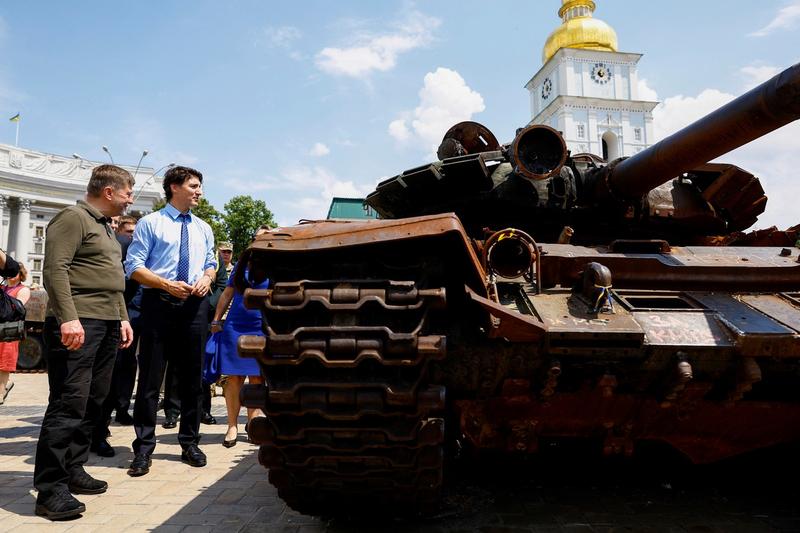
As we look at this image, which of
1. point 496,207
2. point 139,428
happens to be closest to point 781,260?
point 496,207

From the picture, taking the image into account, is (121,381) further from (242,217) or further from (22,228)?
(22,228)

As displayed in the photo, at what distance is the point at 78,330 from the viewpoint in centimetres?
375

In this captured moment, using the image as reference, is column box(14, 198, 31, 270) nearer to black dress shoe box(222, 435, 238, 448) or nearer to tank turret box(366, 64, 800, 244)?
black dress shoe box(222, 435, 238, 448)

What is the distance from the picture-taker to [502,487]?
14.4ft

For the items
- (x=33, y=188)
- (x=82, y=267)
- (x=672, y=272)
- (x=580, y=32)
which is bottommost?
(x=672, y=272)

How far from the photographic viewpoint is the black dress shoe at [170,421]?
6.92m

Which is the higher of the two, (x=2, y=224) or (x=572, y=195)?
(x=2, y=224)

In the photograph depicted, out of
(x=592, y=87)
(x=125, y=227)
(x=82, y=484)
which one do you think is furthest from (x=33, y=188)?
(x=82, y=484)

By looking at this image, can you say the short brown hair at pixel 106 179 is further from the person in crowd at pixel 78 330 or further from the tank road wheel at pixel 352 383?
the tank road wheel at pixel 352 383

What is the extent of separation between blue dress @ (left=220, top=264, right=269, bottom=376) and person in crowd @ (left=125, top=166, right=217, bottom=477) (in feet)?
2.78

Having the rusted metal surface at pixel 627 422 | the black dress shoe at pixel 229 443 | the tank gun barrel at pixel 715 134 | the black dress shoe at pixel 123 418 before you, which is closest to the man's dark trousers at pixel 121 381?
the black dress shoe at pixel 123 418

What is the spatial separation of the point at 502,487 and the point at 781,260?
2.38 meters

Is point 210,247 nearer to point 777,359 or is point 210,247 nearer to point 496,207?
point 496,207

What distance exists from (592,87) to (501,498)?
56032 millimetres
